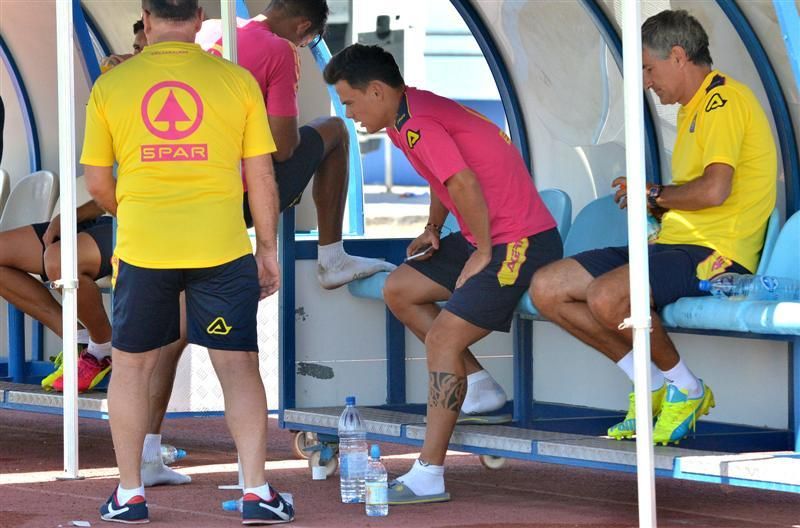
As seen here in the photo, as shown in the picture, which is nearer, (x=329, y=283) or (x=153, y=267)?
(x=153, y=267)

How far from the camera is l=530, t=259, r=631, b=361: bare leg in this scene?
5992mm

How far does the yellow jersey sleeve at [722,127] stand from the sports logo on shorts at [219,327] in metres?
1.89

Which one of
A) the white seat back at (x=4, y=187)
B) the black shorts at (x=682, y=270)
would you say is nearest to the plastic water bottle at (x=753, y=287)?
the black shorts at (x=682, y=270)

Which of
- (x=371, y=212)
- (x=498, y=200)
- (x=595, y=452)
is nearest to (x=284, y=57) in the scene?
(x=498, y=200)

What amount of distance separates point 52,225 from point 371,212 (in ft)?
53.0

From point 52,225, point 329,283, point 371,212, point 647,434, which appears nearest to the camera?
point 647,434

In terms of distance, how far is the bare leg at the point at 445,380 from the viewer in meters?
6.16

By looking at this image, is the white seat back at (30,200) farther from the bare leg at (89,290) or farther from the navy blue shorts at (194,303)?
the navy blue shorts at (194,303)

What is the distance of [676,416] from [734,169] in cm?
95

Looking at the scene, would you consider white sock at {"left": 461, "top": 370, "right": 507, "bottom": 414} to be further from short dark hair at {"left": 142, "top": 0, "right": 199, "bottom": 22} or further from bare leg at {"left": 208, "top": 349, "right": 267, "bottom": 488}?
short dark hair at {"left": 142, "top": 0, "right": 199, "bottom": 22}

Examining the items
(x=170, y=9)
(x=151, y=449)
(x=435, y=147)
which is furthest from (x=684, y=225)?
(x=151, y=449)

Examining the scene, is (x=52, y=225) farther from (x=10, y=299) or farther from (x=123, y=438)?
(x=123, y=438)

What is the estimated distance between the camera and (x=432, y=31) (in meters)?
25.7

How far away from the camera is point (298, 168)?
6.99 metres
